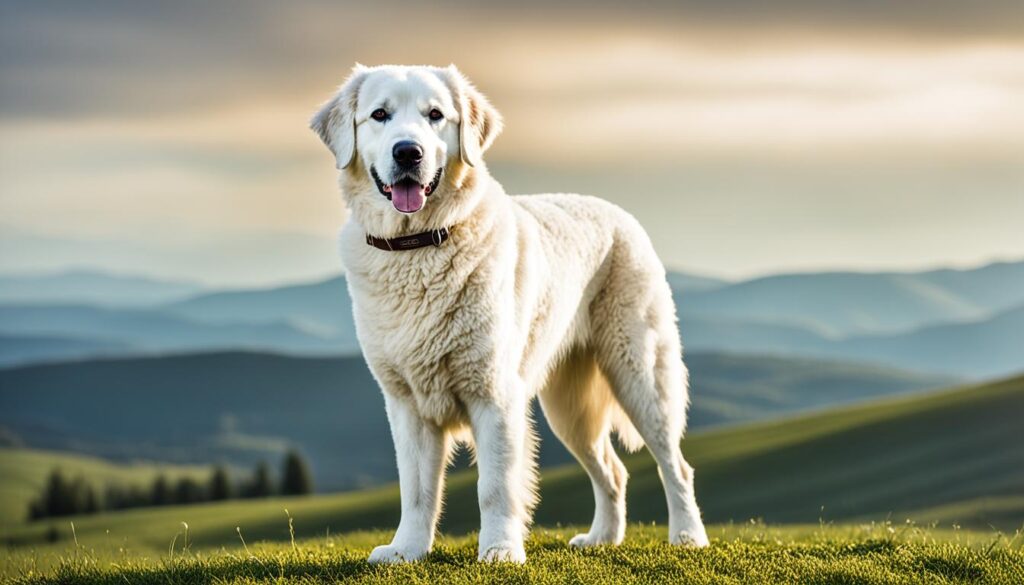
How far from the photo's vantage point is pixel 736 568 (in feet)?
25.3

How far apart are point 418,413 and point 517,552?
49.9 inches

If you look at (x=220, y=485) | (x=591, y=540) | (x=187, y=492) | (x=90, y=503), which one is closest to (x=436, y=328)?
(x=591, y=540)

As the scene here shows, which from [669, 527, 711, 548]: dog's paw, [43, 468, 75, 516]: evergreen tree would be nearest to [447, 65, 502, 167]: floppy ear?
[669, 527, 711, 548]: dog's paw

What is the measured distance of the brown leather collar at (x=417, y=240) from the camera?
300 inches

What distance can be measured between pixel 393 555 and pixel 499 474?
105 centimetres

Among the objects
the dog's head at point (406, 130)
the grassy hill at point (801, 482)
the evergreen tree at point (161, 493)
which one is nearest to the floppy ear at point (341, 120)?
the dog's head at point (406, 130)

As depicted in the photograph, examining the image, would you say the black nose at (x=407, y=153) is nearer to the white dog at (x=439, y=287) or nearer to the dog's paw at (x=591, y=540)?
the white dog at (x=439, y=287)

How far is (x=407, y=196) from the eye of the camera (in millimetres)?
7160

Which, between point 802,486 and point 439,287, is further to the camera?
point 802,486

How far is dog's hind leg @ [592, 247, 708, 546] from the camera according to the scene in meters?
9.40

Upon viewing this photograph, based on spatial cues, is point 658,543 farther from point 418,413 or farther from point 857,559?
point 418,413

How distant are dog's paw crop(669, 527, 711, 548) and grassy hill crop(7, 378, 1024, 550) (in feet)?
92.1

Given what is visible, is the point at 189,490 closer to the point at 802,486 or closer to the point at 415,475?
the point at 802,486

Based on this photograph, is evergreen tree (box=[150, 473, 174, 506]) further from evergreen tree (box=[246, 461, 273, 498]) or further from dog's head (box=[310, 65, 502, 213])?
dog's head (box=[310, 65, 502, 213])
